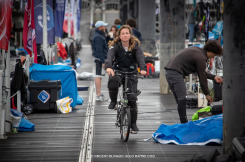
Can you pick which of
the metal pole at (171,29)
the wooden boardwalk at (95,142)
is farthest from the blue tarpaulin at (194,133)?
the metal pole at (171,29)

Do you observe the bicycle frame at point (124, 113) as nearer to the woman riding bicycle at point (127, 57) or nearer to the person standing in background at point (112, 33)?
the woman riding bicycle at point (127, 57)

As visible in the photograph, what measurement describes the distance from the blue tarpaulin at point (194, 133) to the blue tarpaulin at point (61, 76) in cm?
447

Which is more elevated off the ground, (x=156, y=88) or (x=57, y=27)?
(x=57, y=27)

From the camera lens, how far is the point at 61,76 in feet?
43.7

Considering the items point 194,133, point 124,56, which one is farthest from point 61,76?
point 194,133

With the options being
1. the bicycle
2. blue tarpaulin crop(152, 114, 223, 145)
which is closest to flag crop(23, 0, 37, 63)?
the bicycle

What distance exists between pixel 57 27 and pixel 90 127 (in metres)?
8.24

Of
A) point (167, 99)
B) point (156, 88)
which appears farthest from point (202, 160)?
Answer: point (156, 88)

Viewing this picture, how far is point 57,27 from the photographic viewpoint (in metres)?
18.3

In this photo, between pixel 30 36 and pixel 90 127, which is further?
pixel 30 36

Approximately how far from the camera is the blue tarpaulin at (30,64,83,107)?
13.1 m

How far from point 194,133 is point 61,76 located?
16.6 feet

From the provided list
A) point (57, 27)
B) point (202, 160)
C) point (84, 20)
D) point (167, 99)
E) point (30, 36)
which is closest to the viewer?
point (202, 160)

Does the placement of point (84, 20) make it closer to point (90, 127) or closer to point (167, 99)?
point (167, 99)
